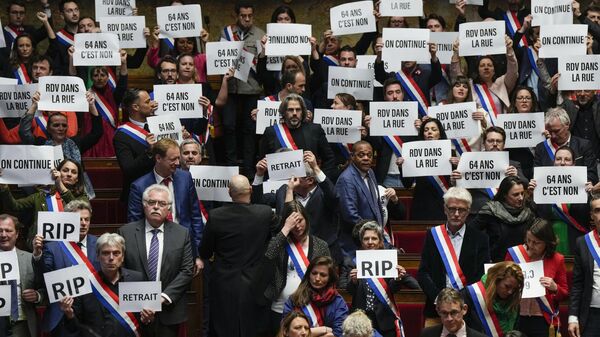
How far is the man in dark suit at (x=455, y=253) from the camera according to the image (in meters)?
14.4

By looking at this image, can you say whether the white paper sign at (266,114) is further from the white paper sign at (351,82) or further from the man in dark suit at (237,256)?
the man in dark suit at (237,256)

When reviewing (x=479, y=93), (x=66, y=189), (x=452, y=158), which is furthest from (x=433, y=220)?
(x=66, y=189)

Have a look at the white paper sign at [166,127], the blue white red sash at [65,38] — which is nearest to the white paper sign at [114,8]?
the blue white red sash at [65,38]

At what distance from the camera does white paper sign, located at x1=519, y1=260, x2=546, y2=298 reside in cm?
1416

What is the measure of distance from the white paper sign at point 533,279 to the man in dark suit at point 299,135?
9.15ft

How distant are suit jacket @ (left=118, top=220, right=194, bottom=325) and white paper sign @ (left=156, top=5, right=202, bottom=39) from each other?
4.64 metres

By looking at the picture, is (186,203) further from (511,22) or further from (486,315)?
(511,22)

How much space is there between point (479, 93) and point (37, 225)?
17.8 ft

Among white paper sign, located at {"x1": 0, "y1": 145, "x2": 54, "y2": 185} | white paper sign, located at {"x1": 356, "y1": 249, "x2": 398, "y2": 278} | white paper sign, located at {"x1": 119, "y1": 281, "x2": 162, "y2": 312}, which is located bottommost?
white paper sign, located at {"x1": 119, "y1": 281, "x2": 162, "y2": 312}

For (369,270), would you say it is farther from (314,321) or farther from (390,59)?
(390,59)

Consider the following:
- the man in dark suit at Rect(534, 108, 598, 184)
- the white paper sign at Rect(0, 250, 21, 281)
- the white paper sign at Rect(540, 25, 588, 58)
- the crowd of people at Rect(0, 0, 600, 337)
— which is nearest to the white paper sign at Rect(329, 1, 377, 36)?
the crowd of people at Rect(0, 0, 600, 337)

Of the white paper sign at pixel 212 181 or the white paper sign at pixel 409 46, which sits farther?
the white paper sign at pixel 409 46

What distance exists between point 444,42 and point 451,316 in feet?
19.4

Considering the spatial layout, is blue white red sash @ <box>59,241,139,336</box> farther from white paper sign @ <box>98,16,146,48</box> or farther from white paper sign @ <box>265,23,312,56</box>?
white paper sign @ <box>98,16,146,48</box>
